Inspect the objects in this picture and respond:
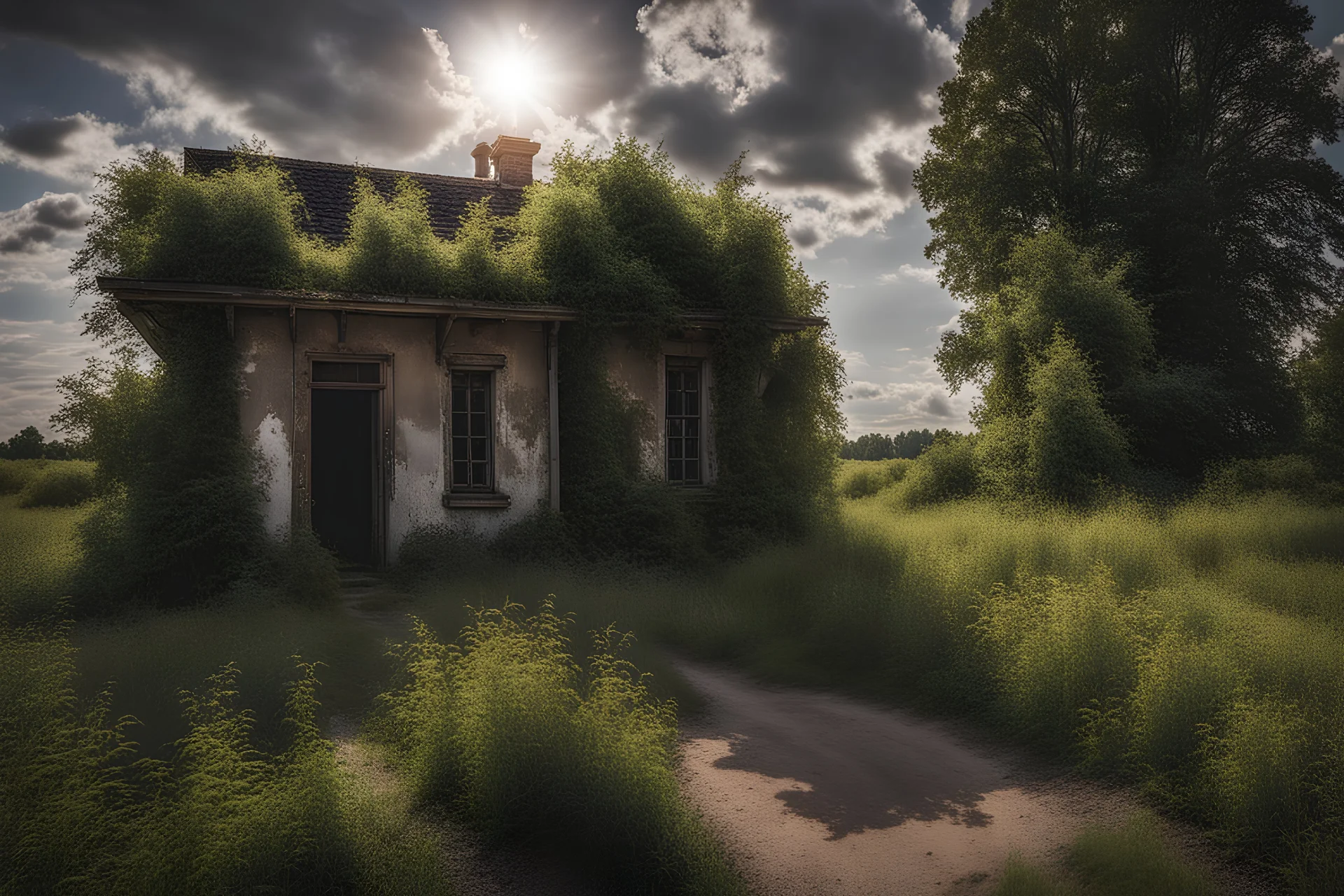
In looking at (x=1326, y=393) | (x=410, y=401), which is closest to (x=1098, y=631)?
(x=410, y=401)

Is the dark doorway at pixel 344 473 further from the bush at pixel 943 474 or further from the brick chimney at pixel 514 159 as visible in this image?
the bush at pixel 943 474

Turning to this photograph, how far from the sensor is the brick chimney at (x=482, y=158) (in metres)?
20.0

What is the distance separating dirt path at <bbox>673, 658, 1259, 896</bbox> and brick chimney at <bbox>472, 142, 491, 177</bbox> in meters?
15.9

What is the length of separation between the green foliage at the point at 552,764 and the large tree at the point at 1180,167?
1712cm

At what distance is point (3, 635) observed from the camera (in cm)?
677

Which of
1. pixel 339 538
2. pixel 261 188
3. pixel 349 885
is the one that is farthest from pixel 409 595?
pixel 349 885

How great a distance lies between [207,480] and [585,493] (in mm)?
5175

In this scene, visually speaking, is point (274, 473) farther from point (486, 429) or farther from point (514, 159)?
point (514, 159)

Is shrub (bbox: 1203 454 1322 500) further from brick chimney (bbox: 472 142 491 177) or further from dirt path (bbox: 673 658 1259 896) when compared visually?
brick chimney (bbox: 472 142 491 177)

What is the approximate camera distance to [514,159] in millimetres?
18719

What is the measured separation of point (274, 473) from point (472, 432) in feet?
9.41

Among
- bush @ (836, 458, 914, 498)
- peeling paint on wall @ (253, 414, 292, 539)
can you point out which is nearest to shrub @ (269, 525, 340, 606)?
peeling paint on wall @ (253, 414, 292, 539)

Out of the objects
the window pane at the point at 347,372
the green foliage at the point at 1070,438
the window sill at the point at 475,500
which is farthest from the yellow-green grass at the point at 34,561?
the green foliage at the point at 1070,438

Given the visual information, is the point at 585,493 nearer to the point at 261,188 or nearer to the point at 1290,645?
the point at 261,188
